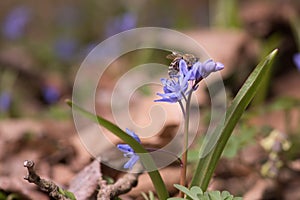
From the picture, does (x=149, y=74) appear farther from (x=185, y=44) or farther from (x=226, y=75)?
(x=185, y=44)

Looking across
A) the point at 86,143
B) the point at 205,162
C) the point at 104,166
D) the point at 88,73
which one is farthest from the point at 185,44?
the point at 205,162

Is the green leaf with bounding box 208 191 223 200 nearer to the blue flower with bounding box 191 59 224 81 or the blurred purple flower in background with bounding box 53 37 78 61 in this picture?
the blue flower with bounding box 191 59 224 81

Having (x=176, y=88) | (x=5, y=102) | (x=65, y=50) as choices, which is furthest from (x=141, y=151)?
(x=65, y=50)

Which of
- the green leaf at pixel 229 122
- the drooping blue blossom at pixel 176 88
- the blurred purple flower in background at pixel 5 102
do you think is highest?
the blurred purple flower in background at pixel 5 102

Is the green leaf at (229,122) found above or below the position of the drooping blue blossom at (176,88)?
below

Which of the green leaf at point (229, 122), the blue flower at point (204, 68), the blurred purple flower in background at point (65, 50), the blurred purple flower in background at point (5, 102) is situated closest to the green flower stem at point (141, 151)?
the green leaf at point (229, 122)

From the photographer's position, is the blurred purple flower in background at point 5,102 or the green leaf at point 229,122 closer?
the green leaf at point 229,122

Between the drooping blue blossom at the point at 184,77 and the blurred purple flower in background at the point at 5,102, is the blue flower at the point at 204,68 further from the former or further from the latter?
the blurred purple flower in background at the point at 5,102

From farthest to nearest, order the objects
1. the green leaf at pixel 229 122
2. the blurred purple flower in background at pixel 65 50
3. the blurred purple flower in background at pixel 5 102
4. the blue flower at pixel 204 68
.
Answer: the blurred purple flower in background at pixel 65 50
the blurred purple flower in background at pixel 5 102
the green leaf at pixel 229 122
the blue flower at pixel 204 68

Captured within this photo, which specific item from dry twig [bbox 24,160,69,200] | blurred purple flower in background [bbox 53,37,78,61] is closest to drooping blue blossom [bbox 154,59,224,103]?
dry twig [bbox 24,160,69,200]
